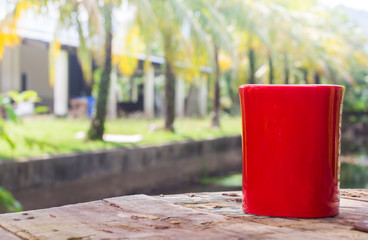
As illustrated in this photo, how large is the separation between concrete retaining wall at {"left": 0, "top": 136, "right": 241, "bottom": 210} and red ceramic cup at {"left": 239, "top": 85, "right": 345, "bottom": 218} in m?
5.73

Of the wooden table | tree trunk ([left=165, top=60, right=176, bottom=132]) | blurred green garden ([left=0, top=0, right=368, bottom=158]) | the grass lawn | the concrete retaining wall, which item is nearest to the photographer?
the wooden table

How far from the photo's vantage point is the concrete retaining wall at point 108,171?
665cm

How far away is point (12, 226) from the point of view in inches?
33.2

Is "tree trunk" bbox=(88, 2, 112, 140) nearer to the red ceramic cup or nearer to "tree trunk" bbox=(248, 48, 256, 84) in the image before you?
"tree trunk" bbox=(248, 48, 256, 84)

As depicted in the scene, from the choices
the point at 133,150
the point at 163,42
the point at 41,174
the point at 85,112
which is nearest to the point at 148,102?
the point at 85,112

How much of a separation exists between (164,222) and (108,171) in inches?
295

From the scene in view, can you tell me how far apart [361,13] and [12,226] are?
35.1 meters

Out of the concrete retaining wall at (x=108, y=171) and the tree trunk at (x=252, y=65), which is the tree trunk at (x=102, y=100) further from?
the tree trunk at (x=252, y=65)

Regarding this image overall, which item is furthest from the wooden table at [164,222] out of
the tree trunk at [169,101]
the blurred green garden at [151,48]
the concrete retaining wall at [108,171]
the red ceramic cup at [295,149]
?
the tree trunk at [169,101]

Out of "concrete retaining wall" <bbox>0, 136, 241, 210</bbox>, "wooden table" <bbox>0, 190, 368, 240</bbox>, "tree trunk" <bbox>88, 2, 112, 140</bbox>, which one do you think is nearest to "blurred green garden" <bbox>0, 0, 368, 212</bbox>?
"tree trunk" <bbox>88, 2, 112, 140</bbox>

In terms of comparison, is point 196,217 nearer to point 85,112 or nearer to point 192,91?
point 85,112

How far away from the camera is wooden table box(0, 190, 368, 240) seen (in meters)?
0.80

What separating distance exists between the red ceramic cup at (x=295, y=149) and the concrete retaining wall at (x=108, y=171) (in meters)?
5.73

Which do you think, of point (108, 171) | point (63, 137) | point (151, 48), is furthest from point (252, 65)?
point (108, 171)
